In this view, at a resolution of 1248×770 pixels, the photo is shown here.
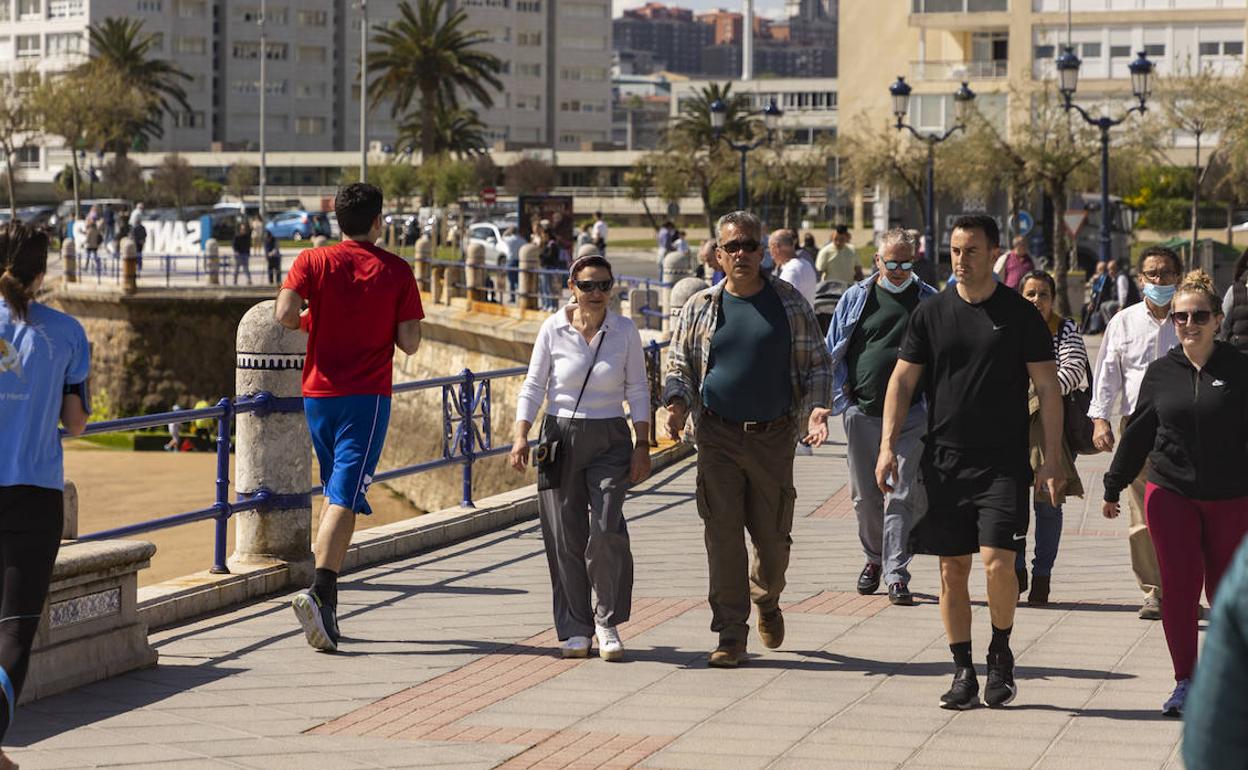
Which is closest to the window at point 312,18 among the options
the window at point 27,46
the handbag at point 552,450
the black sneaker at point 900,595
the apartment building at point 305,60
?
the apartment building at point 305,60

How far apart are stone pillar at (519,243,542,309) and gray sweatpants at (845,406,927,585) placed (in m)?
25.2

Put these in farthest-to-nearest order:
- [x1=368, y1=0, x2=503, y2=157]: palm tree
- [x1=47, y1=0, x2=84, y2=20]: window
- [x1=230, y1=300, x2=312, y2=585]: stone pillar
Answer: [x1=47, y1=0, x2=84, y2=20]: window
[x1=368, y1=0, x2=503, y2=157]: palm tree
[x1=230, y1=300, x2=312, y2=585]: stone pillar

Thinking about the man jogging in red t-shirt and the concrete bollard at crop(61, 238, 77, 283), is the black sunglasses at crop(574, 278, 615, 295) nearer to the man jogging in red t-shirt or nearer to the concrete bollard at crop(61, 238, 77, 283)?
the man jogging in red t-shirt

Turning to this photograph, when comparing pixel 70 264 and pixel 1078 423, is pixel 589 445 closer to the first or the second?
pixel 1078 423

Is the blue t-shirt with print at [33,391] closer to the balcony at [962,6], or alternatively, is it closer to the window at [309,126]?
the balcony at [962,6]

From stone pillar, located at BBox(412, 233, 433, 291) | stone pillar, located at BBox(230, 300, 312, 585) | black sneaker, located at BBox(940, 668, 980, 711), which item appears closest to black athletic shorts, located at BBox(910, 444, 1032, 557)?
black sneaker, located at BBox(940, 668, 980, 711)

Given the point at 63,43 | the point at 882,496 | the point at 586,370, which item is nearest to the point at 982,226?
the point at 586,370

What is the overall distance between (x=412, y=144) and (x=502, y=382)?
64209 millimetres

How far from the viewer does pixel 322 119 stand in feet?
414

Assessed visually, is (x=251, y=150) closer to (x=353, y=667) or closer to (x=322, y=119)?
(x=322, y=119)

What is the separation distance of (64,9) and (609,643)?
112973 mm

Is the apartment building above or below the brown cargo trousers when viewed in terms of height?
above

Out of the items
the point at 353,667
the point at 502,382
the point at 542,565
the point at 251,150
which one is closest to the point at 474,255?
the point at 502,382

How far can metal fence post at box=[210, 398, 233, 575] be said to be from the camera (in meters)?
8.83
